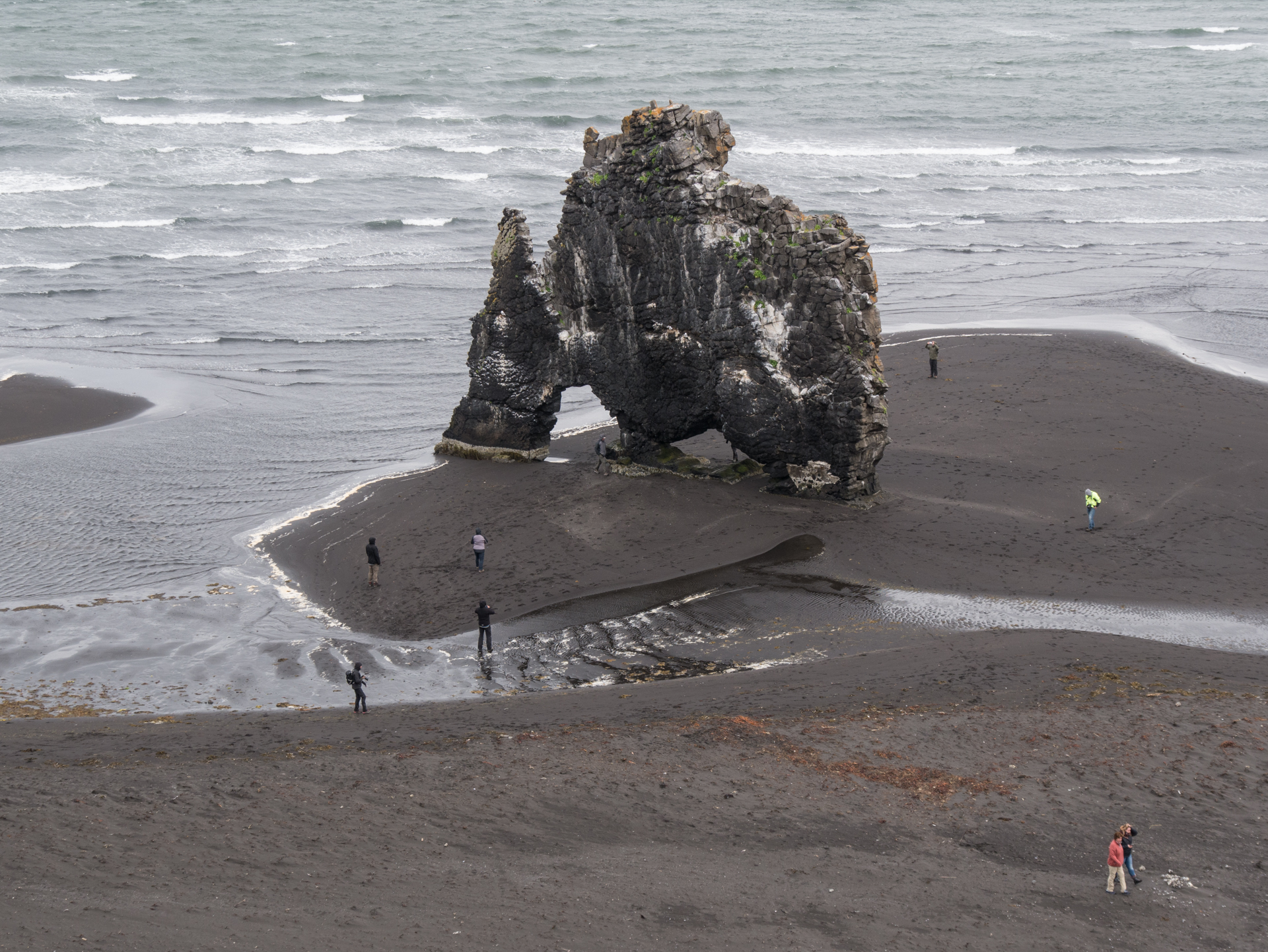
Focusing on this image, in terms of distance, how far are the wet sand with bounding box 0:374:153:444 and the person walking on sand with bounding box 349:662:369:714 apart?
20615 millimetres

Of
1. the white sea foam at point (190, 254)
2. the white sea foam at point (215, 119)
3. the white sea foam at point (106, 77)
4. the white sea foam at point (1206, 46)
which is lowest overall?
the white sea foam at point (190, 254)

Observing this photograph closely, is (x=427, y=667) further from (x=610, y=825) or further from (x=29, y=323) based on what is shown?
(x=29, y=323)

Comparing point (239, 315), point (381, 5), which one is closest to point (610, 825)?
point (239, 315)

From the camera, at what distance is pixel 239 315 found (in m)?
49.0

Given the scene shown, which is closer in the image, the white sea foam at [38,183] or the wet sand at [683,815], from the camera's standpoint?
the wet sand at [683,815]

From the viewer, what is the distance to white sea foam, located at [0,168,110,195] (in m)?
65.6

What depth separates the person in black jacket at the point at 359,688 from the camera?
19.2 metres

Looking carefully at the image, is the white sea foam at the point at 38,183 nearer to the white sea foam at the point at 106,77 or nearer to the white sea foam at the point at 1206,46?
the white sea foam at the point at 106,77

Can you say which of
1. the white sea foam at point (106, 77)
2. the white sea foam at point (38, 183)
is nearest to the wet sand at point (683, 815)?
the white sea foam at point (38, 183)

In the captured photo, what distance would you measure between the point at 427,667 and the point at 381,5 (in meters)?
114

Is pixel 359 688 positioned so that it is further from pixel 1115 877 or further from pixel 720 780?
pixel 1115 877

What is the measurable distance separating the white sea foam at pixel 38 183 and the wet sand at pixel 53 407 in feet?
102

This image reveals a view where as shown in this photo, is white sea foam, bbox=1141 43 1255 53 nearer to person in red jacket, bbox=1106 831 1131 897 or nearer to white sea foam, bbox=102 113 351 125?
white sea foam, bbox=102 113 351 125

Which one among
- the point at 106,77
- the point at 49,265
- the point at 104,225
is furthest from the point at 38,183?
the point at 106,77
